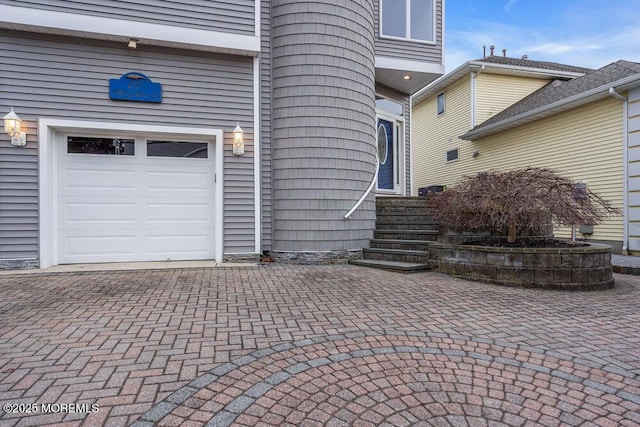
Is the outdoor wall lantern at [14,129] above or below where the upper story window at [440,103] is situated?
below

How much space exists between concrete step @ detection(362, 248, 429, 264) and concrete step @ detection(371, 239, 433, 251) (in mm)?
137

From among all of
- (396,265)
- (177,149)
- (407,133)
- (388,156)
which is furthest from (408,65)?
(177,149)

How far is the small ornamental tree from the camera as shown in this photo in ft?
15.1

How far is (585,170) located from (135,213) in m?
9.69

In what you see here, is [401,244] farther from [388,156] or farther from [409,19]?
[409,19]

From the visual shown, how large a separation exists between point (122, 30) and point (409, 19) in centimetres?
607

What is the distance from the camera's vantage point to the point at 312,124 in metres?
6.30

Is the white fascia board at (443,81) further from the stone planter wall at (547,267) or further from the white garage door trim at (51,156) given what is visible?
the white garage door trim at (51,156)

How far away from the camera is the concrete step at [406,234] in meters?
6.34

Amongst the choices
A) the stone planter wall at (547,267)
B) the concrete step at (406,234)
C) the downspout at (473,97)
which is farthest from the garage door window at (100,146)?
the downspout at (473,97)

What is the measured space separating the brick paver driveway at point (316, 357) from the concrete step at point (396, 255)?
63.0 inches

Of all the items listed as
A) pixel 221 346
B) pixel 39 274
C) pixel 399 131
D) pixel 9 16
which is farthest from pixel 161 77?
pixel 399 131

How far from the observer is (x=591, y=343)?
2.67 metres

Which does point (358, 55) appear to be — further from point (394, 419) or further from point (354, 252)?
point (394, 419)
